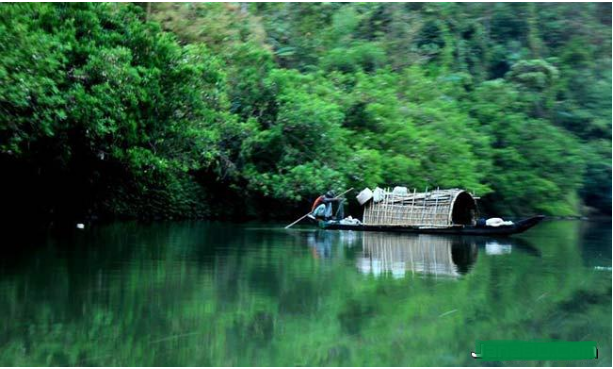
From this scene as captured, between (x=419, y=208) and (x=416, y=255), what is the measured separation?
209 inches

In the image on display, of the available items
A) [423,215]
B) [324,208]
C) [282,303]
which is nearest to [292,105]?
[324,208]

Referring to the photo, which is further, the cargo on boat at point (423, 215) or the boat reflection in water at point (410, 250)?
the cargo on boat at point (423, 215)

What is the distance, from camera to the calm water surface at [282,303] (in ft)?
20.4

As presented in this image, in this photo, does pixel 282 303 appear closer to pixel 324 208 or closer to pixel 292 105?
pixel 324 208

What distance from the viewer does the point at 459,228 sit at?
17.5m

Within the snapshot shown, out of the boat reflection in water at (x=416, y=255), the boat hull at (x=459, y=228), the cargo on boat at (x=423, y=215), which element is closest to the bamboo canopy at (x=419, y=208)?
the cargo on boat at (x=423, y=215)

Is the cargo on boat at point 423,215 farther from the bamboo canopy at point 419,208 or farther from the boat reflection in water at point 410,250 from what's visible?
the boat reflection in water at point 410,250

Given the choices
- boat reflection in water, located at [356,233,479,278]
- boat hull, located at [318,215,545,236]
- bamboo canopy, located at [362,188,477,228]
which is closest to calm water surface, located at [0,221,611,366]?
boat reflection in water, located at [356,233,479,278]

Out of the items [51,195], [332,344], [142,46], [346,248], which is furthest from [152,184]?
[332,344]

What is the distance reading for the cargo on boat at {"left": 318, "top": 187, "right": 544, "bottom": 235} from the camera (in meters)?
17.4

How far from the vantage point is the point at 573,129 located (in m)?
33.5

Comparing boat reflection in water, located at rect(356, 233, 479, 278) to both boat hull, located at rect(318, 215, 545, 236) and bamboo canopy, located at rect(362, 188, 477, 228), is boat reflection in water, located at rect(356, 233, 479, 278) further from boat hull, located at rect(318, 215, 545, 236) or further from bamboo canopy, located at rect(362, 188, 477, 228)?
bamboo canopy, located at rect(362, 188, 477, 228)

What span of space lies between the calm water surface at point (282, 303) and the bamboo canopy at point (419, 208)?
3.87m

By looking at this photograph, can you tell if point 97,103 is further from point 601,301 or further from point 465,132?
point 465,132
